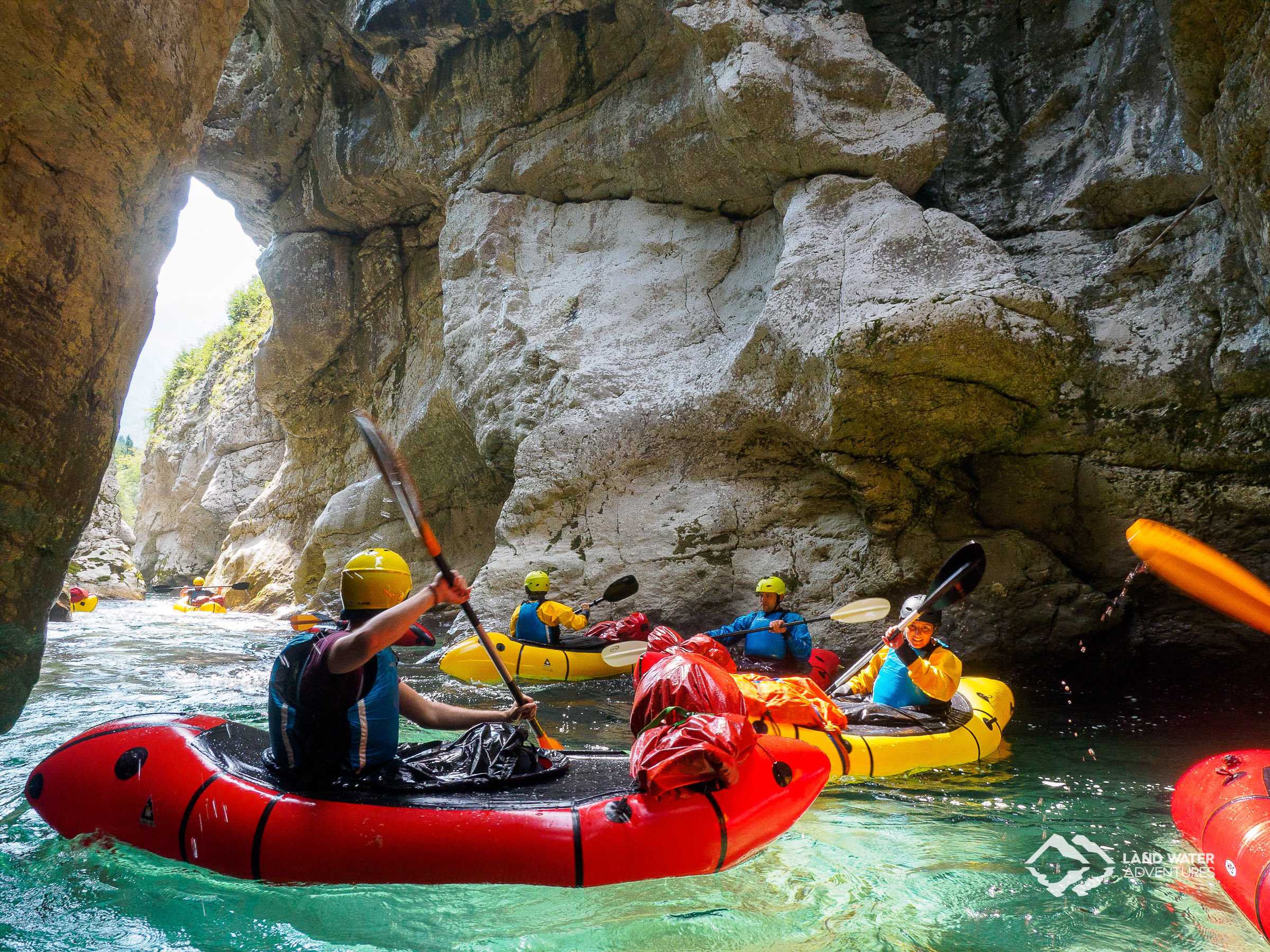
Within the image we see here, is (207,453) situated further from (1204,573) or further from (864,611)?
(1204,573)

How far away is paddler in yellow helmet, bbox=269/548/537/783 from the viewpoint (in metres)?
2.70

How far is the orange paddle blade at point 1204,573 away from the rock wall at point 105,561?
16.9 metres

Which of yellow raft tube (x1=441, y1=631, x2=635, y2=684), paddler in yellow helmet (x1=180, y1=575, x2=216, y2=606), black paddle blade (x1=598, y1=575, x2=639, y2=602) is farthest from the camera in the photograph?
paddler in yellow helmet (x1=180, y1=575, x2=216, y2=606)

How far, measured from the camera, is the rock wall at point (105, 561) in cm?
1502

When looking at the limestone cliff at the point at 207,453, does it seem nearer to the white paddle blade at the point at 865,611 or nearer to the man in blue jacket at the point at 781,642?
the man in blue jacket at the point at 781,642

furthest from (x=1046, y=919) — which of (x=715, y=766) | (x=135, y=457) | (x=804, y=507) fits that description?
(x=135, y=457)

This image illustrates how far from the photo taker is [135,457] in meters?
51.2

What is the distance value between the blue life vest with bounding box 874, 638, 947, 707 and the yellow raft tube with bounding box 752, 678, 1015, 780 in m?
0.24

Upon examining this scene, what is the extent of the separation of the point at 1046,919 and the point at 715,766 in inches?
48.4

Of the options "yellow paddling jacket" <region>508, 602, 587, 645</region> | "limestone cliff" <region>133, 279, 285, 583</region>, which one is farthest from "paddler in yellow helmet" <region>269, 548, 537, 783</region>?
"limestone cliff" <region>133, 279, 285, 583</region>

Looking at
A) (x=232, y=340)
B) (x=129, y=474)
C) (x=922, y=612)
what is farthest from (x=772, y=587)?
(x=129, y=474)

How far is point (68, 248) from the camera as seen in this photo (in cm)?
336

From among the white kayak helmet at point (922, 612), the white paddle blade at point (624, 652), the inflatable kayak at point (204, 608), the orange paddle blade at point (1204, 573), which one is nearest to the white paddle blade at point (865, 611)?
the white kayak helmet at point (922, 612)

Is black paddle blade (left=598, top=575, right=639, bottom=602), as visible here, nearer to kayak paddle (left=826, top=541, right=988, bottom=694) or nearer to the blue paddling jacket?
the blue paddling jacket
